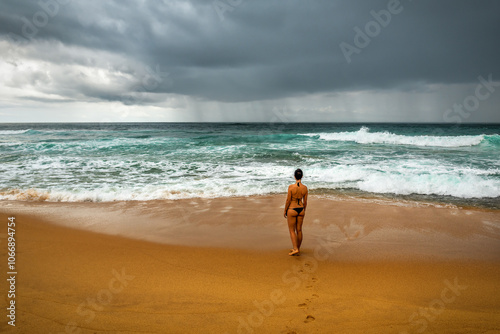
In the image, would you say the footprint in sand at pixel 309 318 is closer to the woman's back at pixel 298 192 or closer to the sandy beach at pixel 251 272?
the sandy beach at pixel 251 272

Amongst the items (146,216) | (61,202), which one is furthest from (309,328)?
(61,202)

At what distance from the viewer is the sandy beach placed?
10.5 feet

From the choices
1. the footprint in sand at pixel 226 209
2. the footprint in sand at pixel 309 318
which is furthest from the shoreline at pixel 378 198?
the footprint in sand at pixel 309 318

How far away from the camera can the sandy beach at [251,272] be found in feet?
10.5

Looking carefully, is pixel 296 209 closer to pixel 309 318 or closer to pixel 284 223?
pixel 284 223

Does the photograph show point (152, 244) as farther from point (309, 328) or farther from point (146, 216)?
point (309, 328)

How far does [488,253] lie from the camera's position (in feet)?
16.4

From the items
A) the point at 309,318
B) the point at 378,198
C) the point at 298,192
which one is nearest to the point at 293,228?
the point at 298,192

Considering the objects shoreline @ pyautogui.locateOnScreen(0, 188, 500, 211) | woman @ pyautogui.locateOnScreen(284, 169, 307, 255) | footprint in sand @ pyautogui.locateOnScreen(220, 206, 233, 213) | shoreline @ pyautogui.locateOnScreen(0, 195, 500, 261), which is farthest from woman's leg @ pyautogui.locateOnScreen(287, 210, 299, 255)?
shoreline @ pyautogui.locateOnScreen(0, 188, 500, 211)

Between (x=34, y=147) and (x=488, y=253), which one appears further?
(x=34, y=147)

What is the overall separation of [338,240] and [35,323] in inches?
194

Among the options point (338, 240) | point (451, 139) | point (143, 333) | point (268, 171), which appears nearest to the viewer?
point (143, 333)

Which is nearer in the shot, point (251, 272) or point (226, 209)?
point (251, 272)

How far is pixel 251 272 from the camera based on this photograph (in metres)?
4.28
